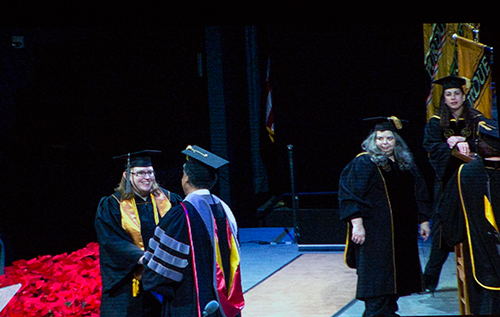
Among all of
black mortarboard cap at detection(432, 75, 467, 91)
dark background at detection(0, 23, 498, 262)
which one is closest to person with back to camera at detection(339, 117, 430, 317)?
black mortarboard cap at detection(432, 75, 467, 91)

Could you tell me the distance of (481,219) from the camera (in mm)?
3568

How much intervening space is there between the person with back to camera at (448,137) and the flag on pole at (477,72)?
0.09 meters

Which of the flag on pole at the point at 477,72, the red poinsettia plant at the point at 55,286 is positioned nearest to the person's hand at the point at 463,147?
the flag on pole at the point at 477,72

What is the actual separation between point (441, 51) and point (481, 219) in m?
2.05

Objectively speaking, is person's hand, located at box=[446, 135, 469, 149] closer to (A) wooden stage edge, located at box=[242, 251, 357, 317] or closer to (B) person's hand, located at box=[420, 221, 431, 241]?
(B) person's hand, located at box=[420, 221, 431, 241]

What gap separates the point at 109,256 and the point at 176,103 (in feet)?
9.62

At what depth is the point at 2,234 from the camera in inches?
178

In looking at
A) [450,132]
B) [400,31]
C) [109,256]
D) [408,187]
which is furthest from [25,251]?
[400,31]

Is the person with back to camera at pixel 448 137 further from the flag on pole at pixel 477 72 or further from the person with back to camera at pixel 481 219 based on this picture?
the person with back to camera at pixel 481 219

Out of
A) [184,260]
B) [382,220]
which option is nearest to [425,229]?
[382,220]

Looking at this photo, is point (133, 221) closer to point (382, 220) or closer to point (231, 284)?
point (231, 284)

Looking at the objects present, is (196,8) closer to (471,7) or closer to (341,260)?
Answer: (471,7)

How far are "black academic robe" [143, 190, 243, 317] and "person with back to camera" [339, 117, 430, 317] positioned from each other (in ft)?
3.88

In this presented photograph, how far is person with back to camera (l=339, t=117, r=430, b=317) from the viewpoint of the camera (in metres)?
3.92
